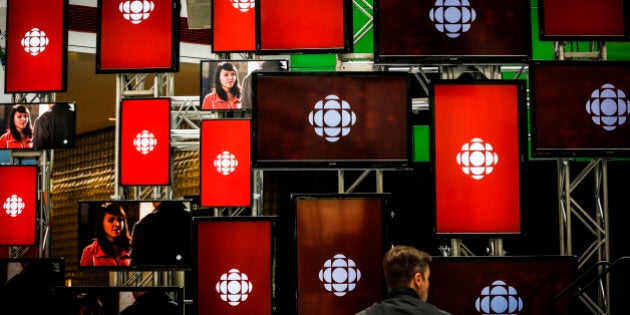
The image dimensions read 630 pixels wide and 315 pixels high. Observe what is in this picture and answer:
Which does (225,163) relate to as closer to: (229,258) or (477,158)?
(229,258)

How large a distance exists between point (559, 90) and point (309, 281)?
6.14 ft

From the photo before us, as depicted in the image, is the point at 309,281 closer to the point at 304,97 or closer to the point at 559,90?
the point at 304,97

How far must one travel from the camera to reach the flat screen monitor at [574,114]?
14.2 feet

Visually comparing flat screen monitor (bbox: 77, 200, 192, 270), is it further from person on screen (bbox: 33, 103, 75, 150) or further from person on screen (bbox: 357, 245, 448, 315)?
person on screen (bbox: 357, 245, 448, 315)

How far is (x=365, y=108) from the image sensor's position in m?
4.28

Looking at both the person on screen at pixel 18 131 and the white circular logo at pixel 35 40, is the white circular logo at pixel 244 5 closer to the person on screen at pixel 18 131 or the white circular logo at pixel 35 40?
the person on screen at pixel 18 131

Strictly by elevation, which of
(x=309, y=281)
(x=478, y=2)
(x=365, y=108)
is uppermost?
(x=478, y=2)

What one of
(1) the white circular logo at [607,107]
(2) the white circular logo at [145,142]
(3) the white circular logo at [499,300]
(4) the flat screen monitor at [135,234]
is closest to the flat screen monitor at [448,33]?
(1) the white circular logo at [607,107]

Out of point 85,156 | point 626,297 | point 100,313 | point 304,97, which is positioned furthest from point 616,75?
point 85,156

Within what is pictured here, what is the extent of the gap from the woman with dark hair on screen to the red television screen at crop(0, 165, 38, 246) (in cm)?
237

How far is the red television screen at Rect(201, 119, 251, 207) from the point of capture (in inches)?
341

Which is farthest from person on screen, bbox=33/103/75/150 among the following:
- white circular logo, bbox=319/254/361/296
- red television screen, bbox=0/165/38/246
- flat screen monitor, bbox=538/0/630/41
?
flat screen monitor, bbox=538/0/630/41

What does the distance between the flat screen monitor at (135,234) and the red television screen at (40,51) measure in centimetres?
109

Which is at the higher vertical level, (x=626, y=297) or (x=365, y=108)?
(x=365, y=108)
